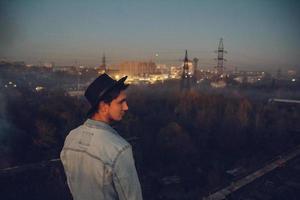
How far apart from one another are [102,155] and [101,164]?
5 cm

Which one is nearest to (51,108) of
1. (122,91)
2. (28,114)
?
(28,114)

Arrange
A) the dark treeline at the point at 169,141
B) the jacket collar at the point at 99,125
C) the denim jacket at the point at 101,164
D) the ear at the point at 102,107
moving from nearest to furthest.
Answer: the denim jacket at the point at 101,164 → the jacket collar at the point at 99,125 → the ear at the point at 102,107 → the dark treeline at the point at 169,141

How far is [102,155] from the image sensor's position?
161 cm

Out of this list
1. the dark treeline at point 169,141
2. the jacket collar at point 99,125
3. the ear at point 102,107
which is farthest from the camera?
the dark treeline at point 169,141

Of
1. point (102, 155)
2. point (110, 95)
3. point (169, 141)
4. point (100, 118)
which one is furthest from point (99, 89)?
point (169, 141)

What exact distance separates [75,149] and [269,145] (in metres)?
21.6

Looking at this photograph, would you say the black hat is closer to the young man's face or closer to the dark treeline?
the young man's face

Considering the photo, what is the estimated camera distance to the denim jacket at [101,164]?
1.59 metres

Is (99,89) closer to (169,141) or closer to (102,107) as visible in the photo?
(102,107)

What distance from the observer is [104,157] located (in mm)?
1601

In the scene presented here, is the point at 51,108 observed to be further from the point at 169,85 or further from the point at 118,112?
the point at 169,85

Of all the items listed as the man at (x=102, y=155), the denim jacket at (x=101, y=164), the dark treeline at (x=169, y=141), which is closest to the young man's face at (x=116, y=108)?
the man at (x=102, y=155)

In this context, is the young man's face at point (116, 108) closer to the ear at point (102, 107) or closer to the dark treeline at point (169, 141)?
the ear at point (102, 107)

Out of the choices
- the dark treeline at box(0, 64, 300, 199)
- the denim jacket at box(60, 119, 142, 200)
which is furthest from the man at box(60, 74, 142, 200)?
the dark treeline at box(0, 64, 300, 199)
